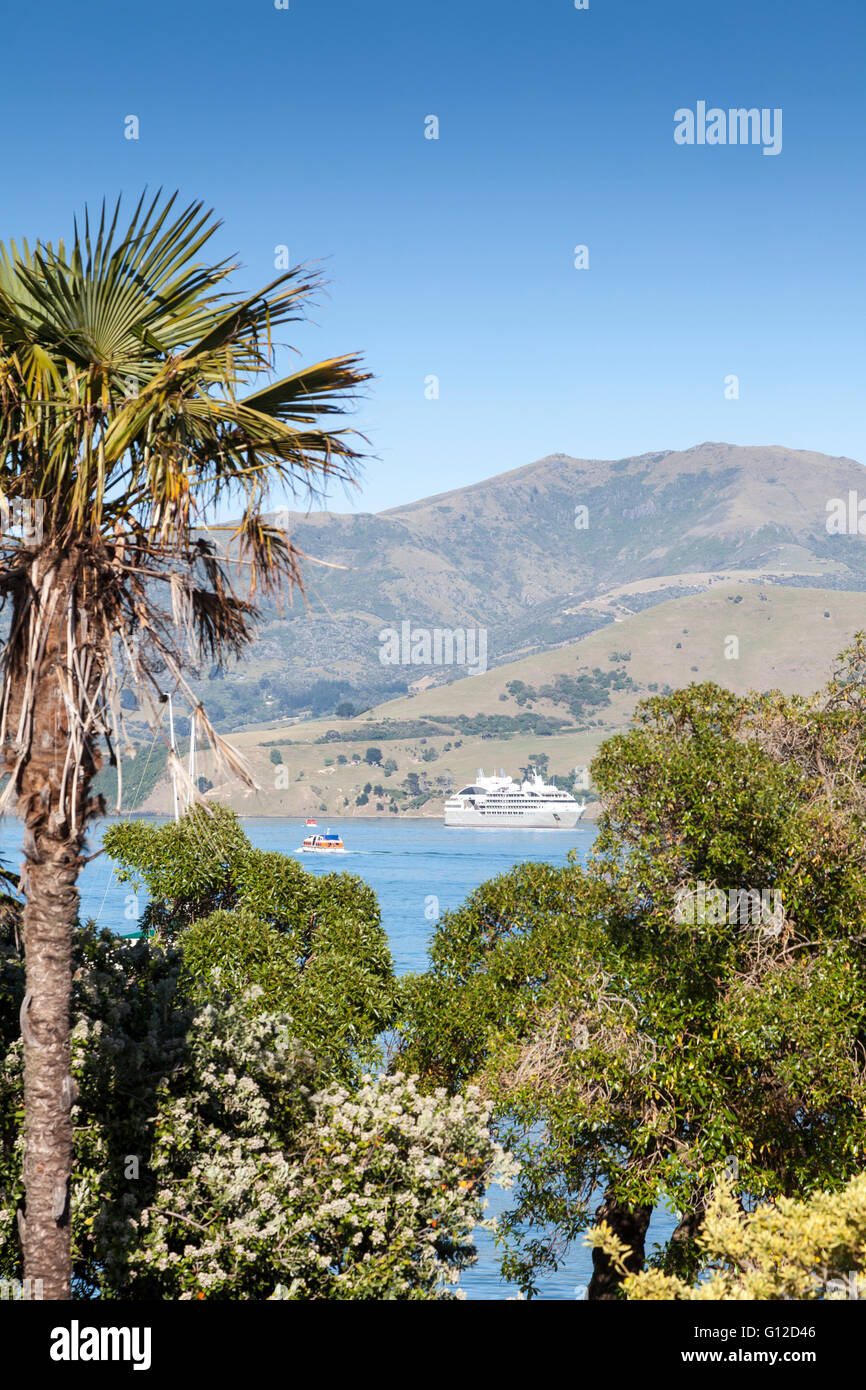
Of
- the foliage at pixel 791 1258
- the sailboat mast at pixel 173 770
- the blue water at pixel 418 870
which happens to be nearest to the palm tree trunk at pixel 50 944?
the blue water at pixel 418 870

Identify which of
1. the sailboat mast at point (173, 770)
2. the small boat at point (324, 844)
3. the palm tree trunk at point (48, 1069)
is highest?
the sailboat mast at point (173, 770)

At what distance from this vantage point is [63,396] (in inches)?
253

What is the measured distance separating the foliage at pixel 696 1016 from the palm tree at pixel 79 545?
19.9 ft

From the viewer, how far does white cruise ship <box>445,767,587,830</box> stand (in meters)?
170

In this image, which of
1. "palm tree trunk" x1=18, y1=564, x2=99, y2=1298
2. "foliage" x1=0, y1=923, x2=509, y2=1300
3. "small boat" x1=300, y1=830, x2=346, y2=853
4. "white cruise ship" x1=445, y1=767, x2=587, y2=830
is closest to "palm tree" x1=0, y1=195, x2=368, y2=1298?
"palm tree trunk" x1=18, y1=564, x2=99, y2=1298

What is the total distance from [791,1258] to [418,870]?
10775 centimetres

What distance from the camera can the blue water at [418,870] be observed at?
31741 mm

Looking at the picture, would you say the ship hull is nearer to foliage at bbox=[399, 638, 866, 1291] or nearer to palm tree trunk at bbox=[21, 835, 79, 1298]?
foliage at bbox=[399, 638, 866, 1291]

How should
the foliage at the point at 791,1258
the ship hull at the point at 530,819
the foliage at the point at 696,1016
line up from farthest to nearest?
the ship hull at the point at 530,819
the foliage at the point at 696,1016
the foliage at the point at 791,1258

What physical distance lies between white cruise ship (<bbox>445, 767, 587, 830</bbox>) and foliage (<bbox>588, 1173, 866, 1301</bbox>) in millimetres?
163637

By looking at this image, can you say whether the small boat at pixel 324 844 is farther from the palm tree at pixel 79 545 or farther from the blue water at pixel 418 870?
the palm tree at pixel 79 545

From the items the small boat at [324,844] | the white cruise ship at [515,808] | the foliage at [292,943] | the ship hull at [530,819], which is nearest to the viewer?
the foliage at [292,943]
